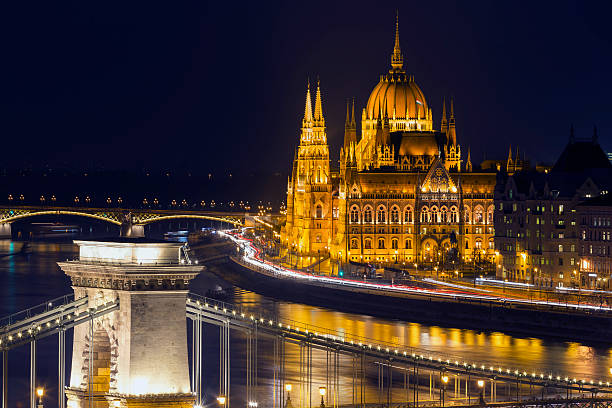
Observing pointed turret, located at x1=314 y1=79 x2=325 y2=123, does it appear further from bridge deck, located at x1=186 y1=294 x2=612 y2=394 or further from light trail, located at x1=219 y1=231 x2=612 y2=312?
bridge deck, located at x1=186 y1=294 x2=612 y2=394

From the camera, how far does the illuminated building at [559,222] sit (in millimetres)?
92625

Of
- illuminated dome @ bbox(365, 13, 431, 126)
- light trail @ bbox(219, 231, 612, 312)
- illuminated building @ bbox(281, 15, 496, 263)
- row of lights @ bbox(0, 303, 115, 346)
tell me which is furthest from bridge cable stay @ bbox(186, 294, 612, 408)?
illuminated dome @ bbox(365, 13, 431, 126)

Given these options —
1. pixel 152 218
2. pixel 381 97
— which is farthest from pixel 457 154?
pixel 152 218

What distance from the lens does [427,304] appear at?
90750 mm

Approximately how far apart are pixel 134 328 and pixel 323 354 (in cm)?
2924

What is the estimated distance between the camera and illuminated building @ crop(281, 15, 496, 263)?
117 meters

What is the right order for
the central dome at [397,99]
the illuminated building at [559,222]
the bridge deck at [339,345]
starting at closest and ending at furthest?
1. the bridge deck at [339,345]
2. the illuminated building at [559,222]
3. the central dome at [397,99]

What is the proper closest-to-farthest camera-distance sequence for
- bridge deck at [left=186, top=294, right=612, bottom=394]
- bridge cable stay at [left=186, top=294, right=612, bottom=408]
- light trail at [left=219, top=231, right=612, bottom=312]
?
bridge deck at [left=186, top=294, right=612, bottom=394] → bridge cable stay at [left=186, top=294, right=612, bottom=408] → light trail at [left=219, top=231, right=612, bottom=312]

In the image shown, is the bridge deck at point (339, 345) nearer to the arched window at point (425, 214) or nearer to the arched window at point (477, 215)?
the arched window at point (425, 214)

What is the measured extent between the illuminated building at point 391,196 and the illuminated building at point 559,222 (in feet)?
34.5

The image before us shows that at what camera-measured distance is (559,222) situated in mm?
96312

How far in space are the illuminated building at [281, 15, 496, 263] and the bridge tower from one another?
71.0m

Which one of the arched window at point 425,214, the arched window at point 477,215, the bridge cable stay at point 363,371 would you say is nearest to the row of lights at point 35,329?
the bridge cable stay at point 363,371

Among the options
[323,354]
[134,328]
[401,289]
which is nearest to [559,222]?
[401,289]
